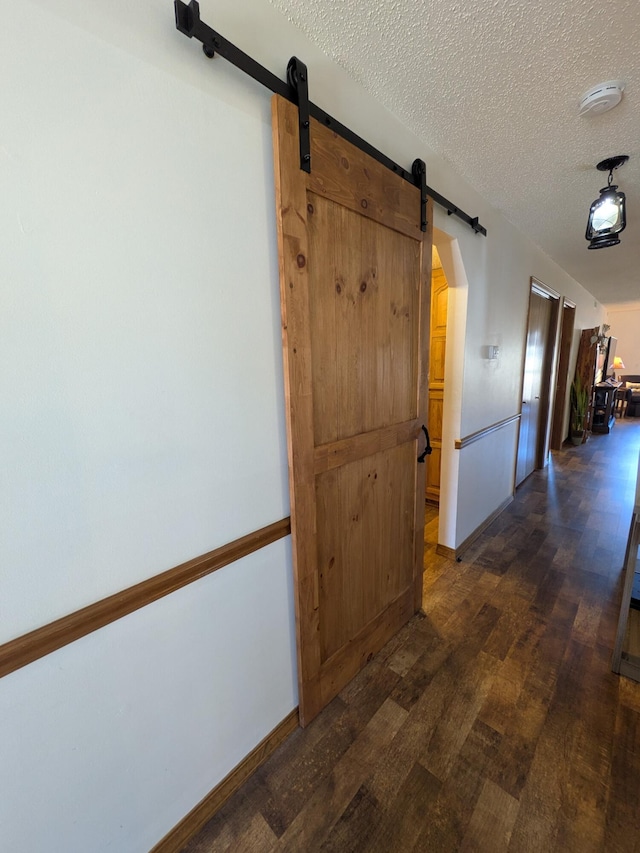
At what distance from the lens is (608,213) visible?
6.57ft

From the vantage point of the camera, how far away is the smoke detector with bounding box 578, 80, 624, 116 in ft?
4.45

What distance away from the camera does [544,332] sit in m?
4.08

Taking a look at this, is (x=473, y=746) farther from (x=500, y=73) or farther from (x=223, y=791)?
(x=500, y=73)

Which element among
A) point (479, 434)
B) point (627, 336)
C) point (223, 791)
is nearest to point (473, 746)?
point (223, 791)

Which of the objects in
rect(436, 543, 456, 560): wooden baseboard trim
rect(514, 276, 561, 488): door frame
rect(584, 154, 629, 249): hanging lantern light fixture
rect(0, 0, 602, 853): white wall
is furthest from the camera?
rect(514, 276, 561, 488): door frame

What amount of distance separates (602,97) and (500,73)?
18.2 inches

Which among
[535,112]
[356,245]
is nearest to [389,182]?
[356,245]

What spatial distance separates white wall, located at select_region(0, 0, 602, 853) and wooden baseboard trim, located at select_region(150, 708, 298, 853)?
4 cm

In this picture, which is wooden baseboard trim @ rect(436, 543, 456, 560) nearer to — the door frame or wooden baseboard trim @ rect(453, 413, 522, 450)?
wooden baseboard trim @ rect(453, 413, 522, 450)

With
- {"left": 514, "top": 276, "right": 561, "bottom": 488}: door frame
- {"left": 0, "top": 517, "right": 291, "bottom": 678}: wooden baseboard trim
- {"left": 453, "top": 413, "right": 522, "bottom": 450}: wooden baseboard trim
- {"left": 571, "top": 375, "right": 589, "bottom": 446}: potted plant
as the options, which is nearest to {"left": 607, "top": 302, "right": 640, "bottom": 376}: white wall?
{"left": 571, "top": 375, "right": 589, "bottom": 446}: potted plant

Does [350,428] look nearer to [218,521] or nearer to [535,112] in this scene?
[218,521]

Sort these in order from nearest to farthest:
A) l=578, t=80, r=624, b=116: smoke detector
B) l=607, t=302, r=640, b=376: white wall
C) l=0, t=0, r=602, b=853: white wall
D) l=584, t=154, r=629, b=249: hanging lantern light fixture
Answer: l=0, t=0, r=602, b=853: white wall, l=578, t=80, r=624, b=116: smoke detector, l=584, t=154, r=629, b=249: hanging lantern light fixture, l=607, t=302, r=640, b=376: white wall

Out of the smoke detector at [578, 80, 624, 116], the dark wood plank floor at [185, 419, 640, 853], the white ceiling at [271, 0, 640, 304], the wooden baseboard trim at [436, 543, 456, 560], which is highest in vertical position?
the white ceiling at [271, 0, 640, 304]

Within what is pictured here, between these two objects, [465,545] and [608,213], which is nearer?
[608,213]
